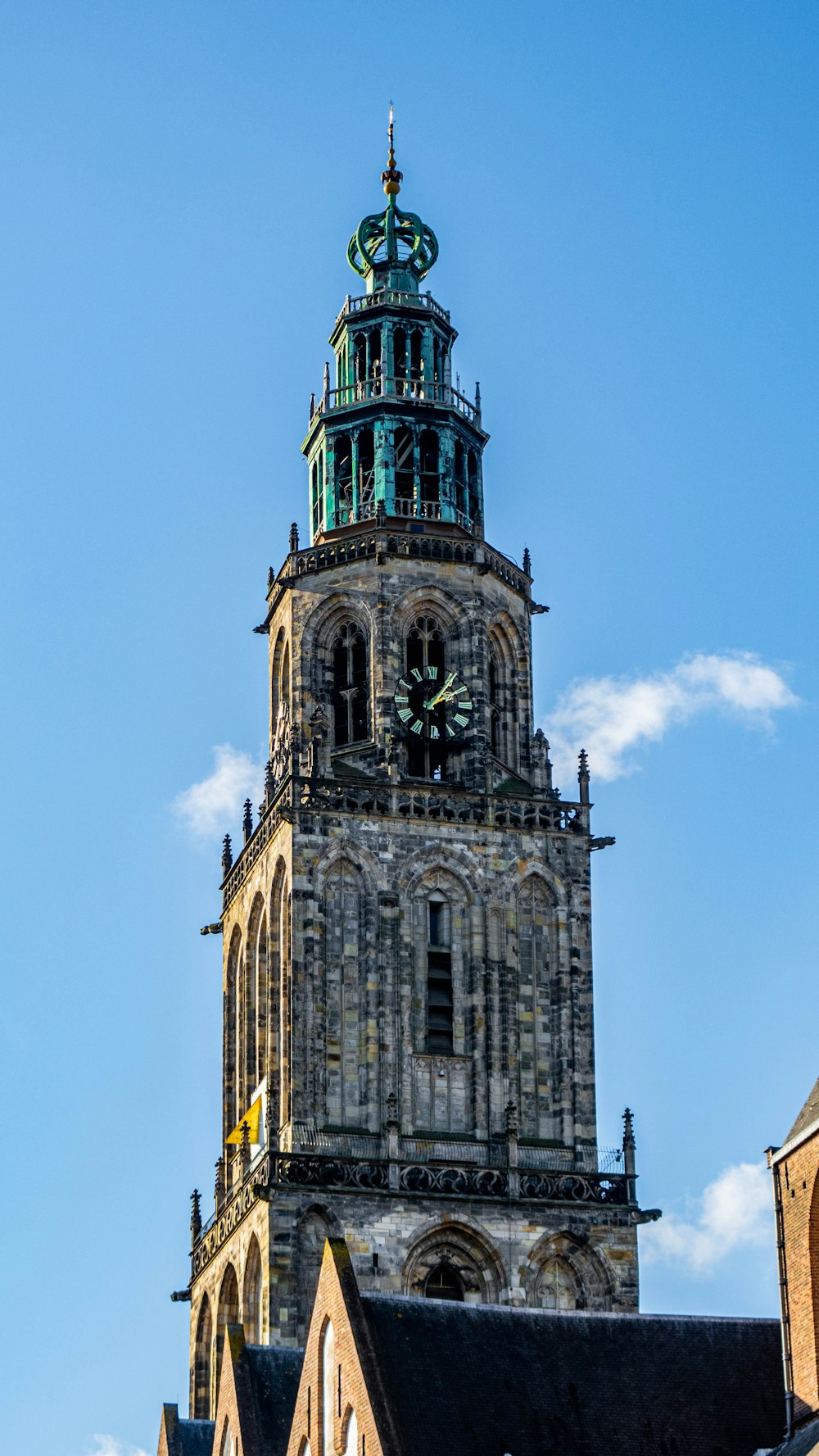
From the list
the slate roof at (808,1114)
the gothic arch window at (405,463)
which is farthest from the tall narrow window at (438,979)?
the slate roof at (808,1114)

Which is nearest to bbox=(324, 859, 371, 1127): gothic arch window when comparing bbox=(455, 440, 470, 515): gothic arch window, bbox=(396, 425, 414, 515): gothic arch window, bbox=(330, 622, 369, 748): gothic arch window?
bbox=(330, 622, 369, 748): gothic arch window

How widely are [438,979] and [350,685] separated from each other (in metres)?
8.20

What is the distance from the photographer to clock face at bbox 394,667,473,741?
7762 centimetres

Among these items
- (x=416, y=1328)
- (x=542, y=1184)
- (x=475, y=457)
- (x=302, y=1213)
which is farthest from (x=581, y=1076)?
(x=416, y=1328)

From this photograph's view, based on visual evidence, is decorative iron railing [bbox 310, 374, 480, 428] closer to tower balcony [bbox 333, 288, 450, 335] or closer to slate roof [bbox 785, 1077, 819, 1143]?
tower balcony [bbox 333, 288, 450, 335]

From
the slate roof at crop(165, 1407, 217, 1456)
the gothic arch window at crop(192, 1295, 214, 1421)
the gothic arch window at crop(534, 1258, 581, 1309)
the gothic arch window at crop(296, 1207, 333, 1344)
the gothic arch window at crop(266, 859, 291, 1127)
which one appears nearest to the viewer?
the slate roof at crop(165, 1407, 217, 1456)

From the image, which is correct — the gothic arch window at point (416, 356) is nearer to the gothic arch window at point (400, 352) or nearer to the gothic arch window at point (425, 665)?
the gothic arch window at point (400, 352)

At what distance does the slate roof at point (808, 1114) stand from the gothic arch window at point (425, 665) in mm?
28405

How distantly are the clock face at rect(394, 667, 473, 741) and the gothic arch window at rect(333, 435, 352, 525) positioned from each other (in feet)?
16.9

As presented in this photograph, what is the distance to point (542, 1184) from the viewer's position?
72.4 metres

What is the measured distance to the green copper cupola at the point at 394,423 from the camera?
8119 centimetres

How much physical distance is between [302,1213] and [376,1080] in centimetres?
388

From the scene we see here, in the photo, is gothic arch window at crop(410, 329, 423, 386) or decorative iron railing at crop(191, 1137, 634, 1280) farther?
gothic arch window at crop(410, 329, 423, 386)

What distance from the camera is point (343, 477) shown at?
82.1 metres
